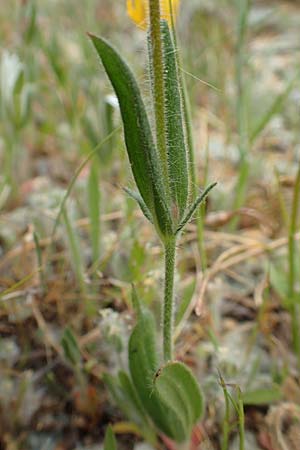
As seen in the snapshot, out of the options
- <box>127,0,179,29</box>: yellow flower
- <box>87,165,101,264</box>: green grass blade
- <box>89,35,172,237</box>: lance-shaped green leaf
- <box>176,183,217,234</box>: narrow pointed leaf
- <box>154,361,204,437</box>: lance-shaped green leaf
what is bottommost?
<box>154,361,204,437</box>: lance-shaped green leaf

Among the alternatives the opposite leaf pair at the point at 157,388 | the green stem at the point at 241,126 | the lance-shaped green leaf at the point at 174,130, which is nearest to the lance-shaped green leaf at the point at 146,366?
the opposite leaf pair at the point at 157,388

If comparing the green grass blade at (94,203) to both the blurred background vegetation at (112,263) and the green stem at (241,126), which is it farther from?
the green stem at (241,126)

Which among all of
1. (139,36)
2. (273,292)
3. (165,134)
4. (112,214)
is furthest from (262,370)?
(139,36)

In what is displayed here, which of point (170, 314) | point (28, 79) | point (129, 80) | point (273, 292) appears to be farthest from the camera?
point (28, 79)

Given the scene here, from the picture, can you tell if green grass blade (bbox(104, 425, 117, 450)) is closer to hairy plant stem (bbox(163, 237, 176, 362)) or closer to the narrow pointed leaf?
hairy plant stem (bbox(163, 237, 176, 362))

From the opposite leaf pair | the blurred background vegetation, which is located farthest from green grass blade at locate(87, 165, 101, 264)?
the opposite leaf pair

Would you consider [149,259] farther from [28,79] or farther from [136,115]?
[28,79]

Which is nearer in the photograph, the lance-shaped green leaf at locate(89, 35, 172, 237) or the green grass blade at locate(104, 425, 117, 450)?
the lance-shaped green leaf at locate(89, 35, 172, 237)
